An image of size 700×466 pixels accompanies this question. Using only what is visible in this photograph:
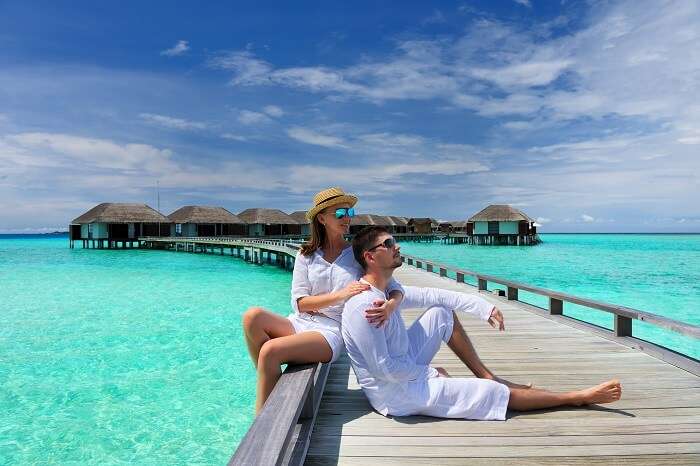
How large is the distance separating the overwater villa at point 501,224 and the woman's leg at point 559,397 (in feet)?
167

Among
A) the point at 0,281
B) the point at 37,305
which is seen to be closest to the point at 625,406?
the point at 37,305

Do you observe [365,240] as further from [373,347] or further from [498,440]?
[498,440]

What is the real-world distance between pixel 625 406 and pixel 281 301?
12972 mm

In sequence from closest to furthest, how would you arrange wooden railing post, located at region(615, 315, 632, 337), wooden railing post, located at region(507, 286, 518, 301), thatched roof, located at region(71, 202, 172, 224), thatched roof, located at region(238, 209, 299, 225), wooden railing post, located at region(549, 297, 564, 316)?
1. wooden railing post, located at region(615, 315, 632, 337)
2. wooden railing post, located at region(549, 297, 564, 316)
3. wooden railing post, located at region(507, 286, 518, 301)
4. thatched roof, located at region(71, 202, 172, 224)
5. thatched roof, located at region(238, 209, 299, 225)

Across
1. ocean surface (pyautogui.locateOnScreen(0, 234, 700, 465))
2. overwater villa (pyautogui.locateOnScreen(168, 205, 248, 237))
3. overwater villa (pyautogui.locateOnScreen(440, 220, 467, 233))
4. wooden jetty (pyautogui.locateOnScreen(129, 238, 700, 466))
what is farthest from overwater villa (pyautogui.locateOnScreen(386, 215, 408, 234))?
wooden jetty (pyautogui.locateOnScreen(129, 238, 700, 466))

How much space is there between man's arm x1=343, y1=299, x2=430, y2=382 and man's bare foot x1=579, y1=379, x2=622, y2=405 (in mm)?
1187

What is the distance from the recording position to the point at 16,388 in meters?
7.21

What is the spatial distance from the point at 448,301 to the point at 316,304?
831 mm

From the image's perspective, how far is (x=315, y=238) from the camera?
3072 millimetres

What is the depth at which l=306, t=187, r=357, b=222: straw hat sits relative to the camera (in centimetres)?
295

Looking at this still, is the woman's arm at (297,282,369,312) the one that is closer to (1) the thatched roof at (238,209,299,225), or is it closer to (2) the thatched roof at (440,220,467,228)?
(1) the thatched roof at (238,209,299,225)

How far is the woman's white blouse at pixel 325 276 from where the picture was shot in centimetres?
298

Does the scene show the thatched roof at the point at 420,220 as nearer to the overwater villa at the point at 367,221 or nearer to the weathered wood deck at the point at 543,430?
the overwater villa at the point at 367,221

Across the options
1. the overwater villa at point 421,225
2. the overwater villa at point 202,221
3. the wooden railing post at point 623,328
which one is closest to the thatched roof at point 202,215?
the overwater villa at point 202,221
